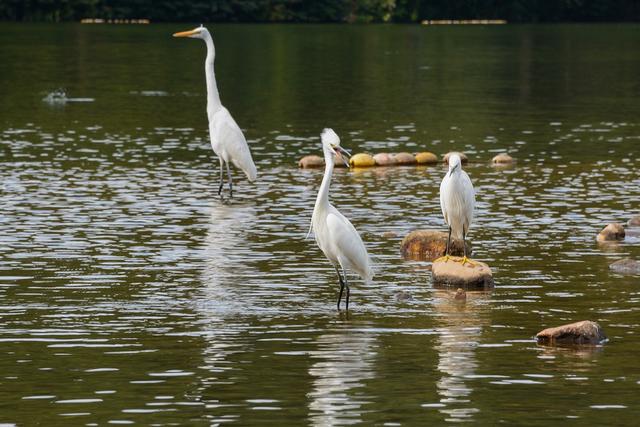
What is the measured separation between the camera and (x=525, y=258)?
21797 mm

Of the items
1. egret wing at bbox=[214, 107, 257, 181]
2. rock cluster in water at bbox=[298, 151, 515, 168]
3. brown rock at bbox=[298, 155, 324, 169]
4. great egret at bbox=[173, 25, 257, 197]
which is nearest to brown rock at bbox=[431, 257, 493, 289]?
great egret at bbox=[173, 25, 257, 197]

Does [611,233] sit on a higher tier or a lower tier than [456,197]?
lower

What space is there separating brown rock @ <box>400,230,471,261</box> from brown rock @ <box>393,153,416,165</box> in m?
→ 11.5

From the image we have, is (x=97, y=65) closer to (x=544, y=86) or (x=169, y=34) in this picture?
(x=544, y=86)

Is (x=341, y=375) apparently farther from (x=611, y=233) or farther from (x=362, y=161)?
(x=362, y=161)

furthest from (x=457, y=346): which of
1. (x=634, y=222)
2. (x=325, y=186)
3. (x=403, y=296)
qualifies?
(x=634, y=222)

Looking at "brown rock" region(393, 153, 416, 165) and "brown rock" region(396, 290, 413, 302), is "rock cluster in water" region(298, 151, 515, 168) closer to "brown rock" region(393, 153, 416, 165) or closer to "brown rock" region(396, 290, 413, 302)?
"brown rock" region(393, 153, 416, 165)

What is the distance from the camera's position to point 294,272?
20641 mm

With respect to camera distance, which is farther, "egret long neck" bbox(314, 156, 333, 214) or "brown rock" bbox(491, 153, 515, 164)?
"brown rock" bbox(491, 153, 515, 164)

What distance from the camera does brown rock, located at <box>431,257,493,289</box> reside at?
1945cm

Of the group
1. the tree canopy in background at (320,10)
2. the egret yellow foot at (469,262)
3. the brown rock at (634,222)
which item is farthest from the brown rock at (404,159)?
the tree canopy in background at (320,10)

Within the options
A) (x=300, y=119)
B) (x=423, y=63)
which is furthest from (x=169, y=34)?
(x=300, y=119)

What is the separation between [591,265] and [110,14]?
11913cm

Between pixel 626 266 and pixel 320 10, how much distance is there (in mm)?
128828
